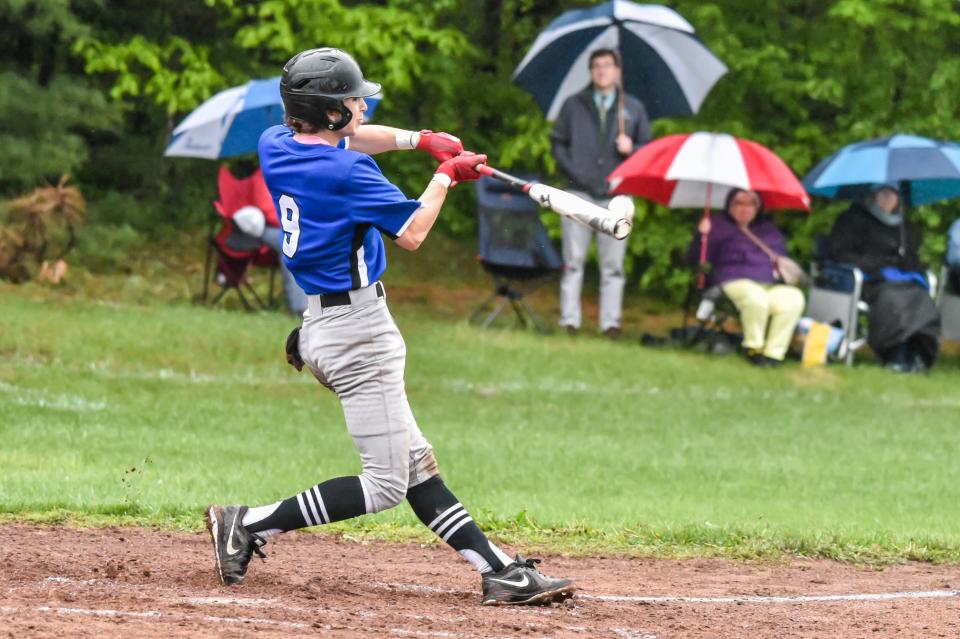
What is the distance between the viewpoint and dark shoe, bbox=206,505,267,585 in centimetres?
635

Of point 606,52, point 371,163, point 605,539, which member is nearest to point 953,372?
point 606,52

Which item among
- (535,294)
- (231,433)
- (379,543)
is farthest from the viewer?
(535,294)

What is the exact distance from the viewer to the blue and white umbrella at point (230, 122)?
622 inches

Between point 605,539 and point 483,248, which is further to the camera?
point 483,248

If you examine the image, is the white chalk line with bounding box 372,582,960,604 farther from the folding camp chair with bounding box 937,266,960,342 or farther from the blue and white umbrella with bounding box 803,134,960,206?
the folding camp chair with bounding box 937,266,960,342

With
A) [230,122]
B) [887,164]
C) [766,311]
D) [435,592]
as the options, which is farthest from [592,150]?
[435,592]

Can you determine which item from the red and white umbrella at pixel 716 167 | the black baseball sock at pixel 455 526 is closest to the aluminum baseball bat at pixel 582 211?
the black baseball sock at pixel 455 526

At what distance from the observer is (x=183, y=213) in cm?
1995

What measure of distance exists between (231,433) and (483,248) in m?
5.41

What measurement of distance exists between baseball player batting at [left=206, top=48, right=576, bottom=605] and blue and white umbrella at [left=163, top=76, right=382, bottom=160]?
9659 millimetres

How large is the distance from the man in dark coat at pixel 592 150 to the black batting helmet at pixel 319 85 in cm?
995

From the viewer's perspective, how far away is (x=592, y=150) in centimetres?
1608

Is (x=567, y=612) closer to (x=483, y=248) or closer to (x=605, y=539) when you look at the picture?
(x=605, y=539)

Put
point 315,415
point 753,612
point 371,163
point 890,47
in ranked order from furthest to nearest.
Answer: point 890,47
point 315,415
point 753,612
point 371,163
